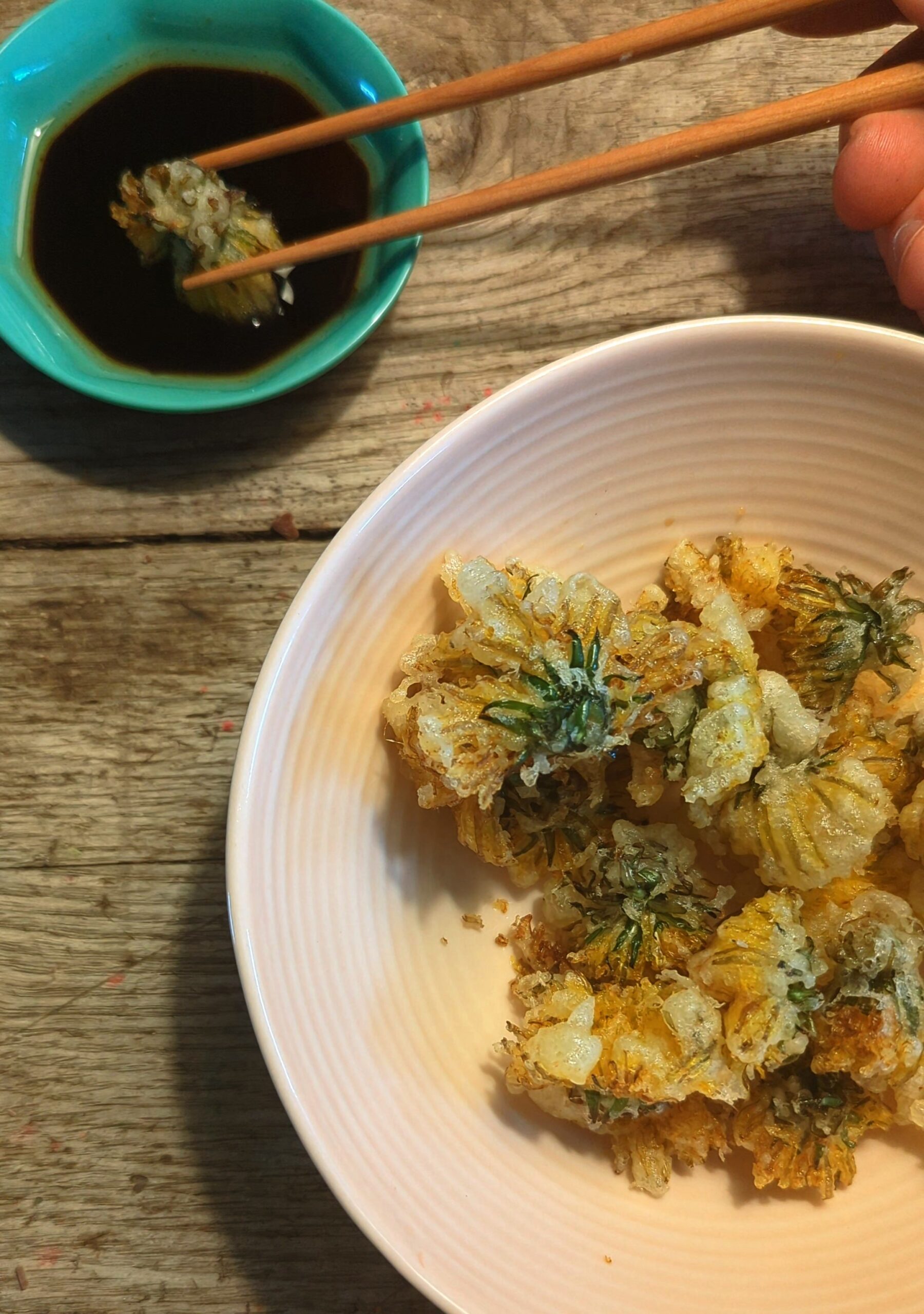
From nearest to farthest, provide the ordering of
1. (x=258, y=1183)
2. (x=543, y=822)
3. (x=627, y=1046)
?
(x=627, y=1046) → (x=543, y=822) → (x=258, y=1183)

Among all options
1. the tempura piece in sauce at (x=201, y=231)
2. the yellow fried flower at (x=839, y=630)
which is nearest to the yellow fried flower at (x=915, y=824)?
the yellow fried flower at (x=839, y=630)

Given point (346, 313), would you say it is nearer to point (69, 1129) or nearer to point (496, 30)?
point (496, 30)

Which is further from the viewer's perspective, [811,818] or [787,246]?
[787,246]

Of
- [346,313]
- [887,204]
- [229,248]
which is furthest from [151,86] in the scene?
[887,204]

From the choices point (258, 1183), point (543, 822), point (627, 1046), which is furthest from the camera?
point (258, 1183)

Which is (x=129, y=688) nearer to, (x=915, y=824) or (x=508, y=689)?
(x=508, y=689)

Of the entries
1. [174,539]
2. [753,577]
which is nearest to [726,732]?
[753,577]

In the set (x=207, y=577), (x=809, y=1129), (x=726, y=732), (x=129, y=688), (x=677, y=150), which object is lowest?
(x=809, y=1129)
